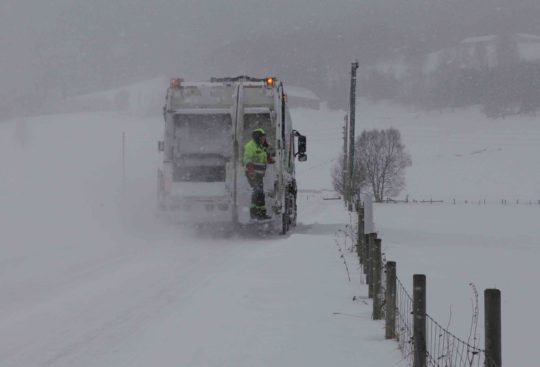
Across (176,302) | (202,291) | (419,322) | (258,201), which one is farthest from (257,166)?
(419,322)

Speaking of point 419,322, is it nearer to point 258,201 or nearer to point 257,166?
point 257,166

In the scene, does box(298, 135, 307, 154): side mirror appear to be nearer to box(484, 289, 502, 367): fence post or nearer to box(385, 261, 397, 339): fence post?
box(385, 261, 397, 339): fence post

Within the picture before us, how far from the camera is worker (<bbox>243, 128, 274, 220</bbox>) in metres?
14.4

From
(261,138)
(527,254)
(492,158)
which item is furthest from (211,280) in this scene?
(492,158)

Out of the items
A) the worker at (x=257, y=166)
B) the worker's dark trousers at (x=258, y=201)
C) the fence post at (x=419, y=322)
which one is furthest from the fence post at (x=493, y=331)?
the worker's dark trousers at (x=258, y=201)

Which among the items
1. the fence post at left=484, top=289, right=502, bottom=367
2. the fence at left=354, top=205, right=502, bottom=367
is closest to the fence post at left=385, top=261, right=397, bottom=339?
the fence at left=354, top=205, right=502, bottom=367

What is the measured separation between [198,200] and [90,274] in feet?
19.2

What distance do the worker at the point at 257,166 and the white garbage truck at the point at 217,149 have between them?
116 millimetres

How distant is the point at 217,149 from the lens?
51.3 ft

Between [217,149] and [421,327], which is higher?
[217,149]

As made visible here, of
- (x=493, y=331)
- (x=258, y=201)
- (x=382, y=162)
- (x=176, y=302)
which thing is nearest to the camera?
(x=493, y=331)

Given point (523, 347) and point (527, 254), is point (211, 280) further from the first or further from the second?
point (527, 254)

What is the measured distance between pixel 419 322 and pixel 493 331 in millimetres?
932

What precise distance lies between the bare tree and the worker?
7320 centimetres
